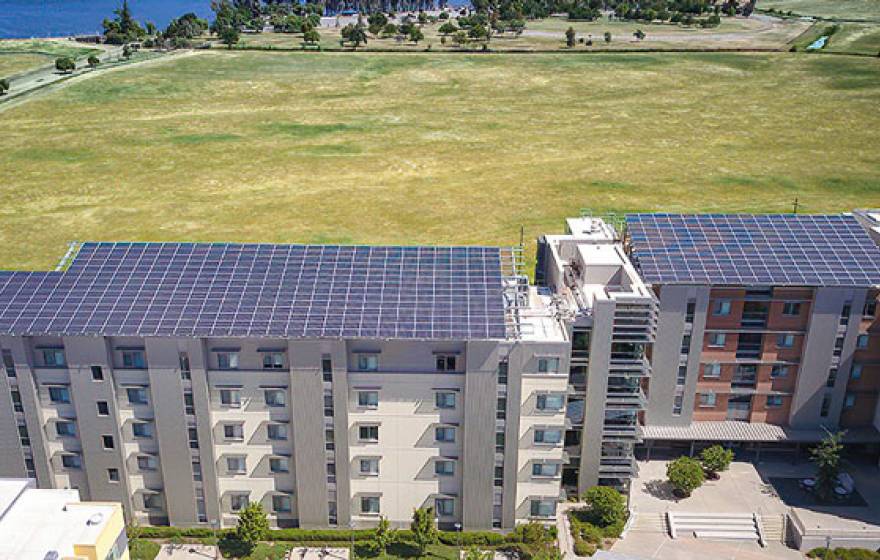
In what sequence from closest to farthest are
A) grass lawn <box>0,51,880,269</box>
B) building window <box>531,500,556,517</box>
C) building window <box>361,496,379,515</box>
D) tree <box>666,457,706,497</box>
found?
building window <box>361,496,379,515</box> → building window <box>531,500,556,517</box> → tree <box>666,457,706,497</box> → grass lawn <box>0,51,880,269</box>

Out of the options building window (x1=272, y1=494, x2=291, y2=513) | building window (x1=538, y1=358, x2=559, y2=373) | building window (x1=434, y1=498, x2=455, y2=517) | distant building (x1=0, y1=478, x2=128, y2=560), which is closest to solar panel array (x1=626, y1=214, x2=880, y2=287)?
building window (x1=538, y1=358, x2=559, y2=373)

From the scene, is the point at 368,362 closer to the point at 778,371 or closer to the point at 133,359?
the point at 133,359

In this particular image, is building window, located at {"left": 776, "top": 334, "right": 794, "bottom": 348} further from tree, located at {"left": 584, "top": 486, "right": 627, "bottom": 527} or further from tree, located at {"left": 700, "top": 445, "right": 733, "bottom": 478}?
tree, located at {"left": 584, "top": 486, "right": 627, "bottom": 527}

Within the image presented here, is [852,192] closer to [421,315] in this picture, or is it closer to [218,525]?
[421,315]

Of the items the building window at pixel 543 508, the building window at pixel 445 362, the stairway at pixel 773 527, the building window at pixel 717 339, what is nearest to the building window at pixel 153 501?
the building window at pixel 445 362

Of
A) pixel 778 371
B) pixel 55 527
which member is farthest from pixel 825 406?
pixel 55 527

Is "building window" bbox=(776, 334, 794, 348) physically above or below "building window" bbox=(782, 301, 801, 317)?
below
